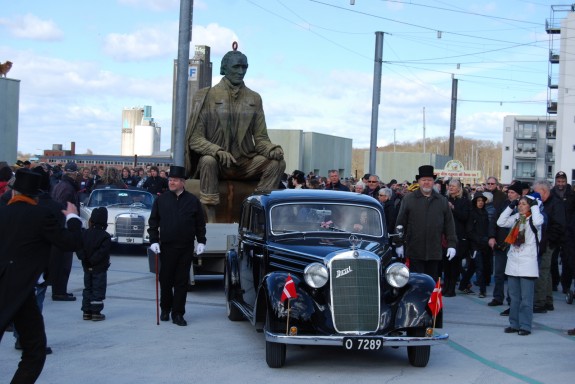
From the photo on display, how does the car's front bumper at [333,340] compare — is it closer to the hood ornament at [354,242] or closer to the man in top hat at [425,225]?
the hood ornament at [354,242]

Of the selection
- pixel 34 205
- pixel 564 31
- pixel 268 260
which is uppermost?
pixel 564 31

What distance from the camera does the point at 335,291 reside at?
852 cm

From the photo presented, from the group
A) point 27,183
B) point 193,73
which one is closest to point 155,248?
point 27,183

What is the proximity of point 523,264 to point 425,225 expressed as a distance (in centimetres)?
151

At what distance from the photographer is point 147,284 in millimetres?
14883

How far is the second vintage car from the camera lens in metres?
19.6

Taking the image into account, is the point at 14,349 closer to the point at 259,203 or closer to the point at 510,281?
the point at 259,203

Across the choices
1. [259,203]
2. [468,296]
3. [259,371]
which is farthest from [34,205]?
[468,296]

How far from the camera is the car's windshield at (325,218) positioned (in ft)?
33.0

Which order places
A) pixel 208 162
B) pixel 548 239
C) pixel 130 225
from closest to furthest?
pixel 548 239, pixel 208 162, pixel 130 225

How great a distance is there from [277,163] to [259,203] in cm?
444

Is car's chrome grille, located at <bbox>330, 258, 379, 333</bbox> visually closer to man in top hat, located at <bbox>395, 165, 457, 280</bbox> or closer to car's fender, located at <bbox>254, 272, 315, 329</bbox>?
car's fender, located at <bbox>254, 272, 315, 329</bbox>

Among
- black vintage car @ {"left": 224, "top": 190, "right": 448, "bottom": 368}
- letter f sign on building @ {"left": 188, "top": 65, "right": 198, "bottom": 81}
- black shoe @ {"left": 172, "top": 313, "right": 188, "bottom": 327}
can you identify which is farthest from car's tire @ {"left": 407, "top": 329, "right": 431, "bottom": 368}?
letter f sign on building @ {"left": 188, "top": 65, "right": 198, "bottom": 81}

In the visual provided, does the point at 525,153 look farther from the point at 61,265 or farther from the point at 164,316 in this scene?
the point at 164,316
